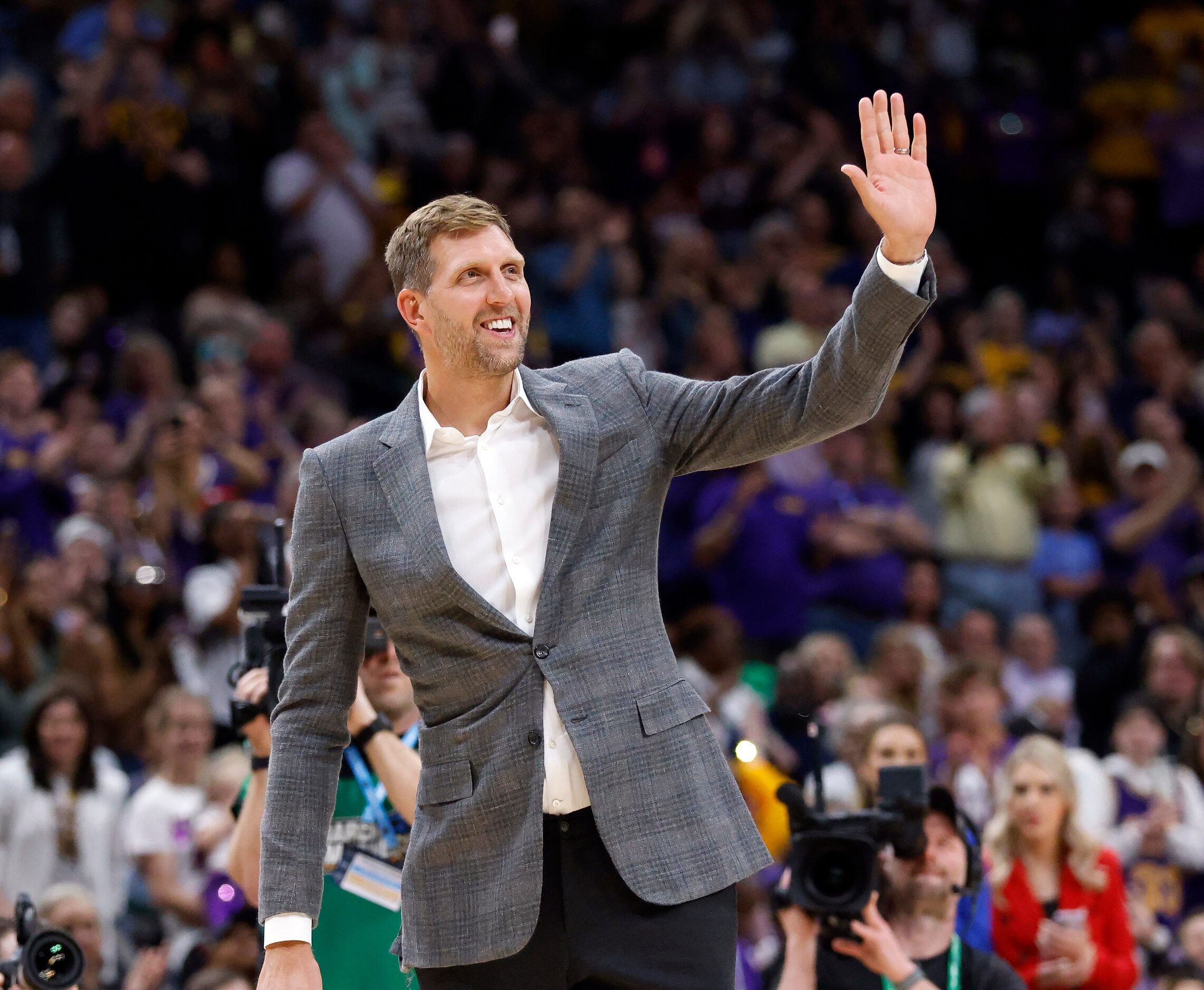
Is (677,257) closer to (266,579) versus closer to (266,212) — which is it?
(266,212)

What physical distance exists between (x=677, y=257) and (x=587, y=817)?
7537 mm

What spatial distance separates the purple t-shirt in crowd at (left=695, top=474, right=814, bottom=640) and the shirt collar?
5423 millimetres

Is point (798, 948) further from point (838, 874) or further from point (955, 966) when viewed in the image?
point (955, 966)

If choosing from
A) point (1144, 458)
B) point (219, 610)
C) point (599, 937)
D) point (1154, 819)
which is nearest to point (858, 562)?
point (1144, 458)

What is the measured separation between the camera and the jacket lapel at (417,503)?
104 inches

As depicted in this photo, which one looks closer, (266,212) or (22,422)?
(22,422)

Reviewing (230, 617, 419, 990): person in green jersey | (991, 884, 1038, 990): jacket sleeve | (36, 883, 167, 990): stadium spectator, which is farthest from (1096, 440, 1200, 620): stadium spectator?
(230, 617, 419, 990): person in green jersey

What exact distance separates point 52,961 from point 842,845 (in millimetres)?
1659

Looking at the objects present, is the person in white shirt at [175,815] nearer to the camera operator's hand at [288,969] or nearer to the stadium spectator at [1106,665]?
the camera operator's hand at [288,969]

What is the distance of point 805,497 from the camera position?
27.7 ft

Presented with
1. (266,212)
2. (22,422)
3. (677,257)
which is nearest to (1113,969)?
(22,422)

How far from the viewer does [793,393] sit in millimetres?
2633

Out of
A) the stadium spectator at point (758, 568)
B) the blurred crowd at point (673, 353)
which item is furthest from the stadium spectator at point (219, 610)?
the stadium spectator at point (758, 568)

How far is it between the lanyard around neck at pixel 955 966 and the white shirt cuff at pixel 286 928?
81.9 inches
